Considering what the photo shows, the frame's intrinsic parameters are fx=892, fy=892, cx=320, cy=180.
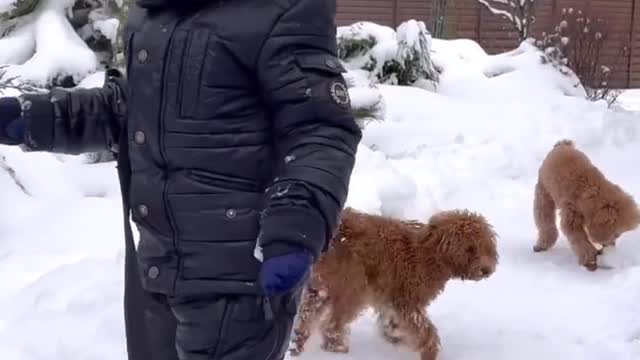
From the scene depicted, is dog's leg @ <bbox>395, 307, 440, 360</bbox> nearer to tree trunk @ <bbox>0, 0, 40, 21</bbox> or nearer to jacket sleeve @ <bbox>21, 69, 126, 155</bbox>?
jacket sleeve @ <bbox>21, 69, 126, 155</bbox>

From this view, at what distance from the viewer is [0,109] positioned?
2490 mm

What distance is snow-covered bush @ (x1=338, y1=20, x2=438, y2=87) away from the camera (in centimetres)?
1019

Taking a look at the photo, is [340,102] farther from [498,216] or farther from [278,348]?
[498,216]

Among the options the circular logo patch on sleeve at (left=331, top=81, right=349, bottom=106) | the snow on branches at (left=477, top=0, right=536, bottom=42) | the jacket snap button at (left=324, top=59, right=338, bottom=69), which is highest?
the jacket snap button at (left=324, top=59, right=338, bottom=69)

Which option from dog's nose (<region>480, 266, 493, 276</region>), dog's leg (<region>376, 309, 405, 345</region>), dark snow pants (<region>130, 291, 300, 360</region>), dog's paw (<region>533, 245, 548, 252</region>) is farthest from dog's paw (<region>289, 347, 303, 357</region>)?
dog's paw (<region>533, 245, 548, 252</region>)

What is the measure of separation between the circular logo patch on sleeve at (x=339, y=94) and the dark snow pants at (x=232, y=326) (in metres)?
0.50

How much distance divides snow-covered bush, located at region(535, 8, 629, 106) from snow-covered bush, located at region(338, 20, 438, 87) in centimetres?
261

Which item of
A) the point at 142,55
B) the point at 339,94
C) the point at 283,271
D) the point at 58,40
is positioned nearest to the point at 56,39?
the point at 58,40

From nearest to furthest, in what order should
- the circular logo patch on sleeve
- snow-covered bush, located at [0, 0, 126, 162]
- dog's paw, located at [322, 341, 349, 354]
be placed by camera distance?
1. the circular logo patch on sleeve
2. dog's paw, located at [322, 341, 349, 354]
3. snow-covered bush, located at [0, 0, 126, 162]

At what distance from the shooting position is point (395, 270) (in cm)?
402

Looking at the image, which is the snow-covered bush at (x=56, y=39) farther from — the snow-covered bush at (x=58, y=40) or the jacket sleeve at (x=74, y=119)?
the jacket sleeve at (x=74, y=119)

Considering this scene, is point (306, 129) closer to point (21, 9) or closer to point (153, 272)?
point (153, 272)

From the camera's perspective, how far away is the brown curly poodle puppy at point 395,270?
3971 millimetres

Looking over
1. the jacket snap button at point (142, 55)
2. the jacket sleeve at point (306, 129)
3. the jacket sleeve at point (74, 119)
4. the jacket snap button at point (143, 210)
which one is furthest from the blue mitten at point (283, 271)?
the jacket sleeve at point (74, 119)
